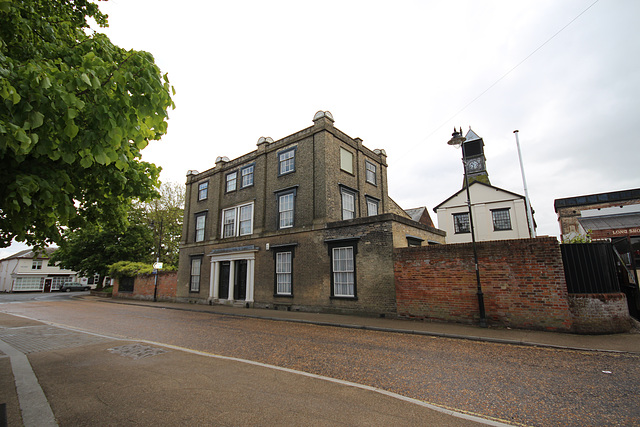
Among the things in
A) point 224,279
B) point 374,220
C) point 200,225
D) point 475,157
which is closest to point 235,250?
point 224,279

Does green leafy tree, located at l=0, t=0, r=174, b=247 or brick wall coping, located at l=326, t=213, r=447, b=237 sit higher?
brick wall coping, located at l=326, t=213, r=447, b=237

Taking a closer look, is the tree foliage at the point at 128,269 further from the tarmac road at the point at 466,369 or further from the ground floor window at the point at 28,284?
the ground floor window at the point at 28,284

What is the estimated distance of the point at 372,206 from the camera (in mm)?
20312

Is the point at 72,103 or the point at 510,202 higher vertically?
the point at 510,202

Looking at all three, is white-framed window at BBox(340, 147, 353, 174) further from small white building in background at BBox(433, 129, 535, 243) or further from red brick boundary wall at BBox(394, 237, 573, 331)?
small white building in background at BBox(433, 129, 535, 243)

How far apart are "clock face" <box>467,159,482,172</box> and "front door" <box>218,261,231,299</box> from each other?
1291 inches

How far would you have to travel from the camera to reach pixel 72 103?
297 centimetres

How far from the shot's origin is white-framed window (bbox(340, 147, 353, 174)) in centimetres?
1830

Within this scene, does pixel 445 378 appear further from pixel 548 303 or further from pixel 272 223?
pixel 272 223

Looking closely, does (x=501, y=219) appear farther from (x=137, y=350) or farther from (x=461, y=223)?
(x=137, y=350)

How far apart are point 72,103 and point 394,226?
38.9ft

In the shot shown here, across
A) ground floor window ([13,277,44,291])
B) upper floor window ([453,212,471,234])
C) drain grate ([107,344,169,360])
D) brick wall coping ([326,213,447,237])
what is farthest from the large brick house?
ground floor window ([13,277,44,291])

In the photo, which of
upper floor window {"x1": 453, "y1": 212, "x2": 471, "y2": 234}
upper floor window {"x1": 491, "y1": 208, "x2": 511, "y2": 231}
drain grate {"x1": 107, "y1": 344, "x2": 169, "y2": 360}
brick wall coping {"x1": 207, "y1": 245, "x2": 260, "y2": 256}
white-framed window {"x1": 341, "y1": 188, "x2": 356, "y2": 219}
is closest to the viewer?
drain grate {"x1": 107, "y1": 344, "x2": 169, "y2": 360}

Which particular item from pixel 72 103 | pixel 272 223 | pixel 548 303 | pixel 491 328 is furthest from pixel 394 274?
pixel 72 103
